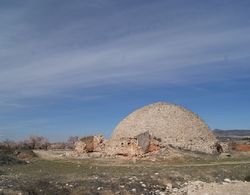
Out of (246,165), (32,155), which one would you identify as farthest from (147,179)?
(32,155)

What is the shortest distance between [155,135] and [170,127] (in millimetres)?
1636

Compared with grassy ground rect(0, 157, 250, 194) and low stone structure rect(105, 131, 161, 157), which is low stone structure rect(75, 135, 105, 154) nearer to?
low stone structure rect(105, 131, 161, 157)

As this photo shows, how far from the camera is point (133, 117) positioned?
43906 millimetres

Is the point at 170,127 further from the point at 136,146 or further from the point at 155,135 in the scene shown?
the point at 136,146

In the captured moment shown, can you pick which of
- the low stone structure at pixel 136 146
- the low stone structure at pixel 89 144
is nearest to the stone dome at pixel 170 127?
the low stone structure at pixel 136 146

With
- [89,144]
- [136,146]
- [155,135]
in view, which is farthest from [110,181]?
[89,144]

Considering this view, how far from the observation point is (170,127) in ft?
136

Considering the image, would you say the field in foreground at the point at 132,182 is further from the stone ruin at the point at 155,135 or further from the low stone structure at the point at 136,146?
the stone ruin at the point at 155,135

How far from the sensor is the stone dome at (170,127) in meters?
40.1

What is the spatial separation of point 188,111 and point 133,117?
17.3 feet

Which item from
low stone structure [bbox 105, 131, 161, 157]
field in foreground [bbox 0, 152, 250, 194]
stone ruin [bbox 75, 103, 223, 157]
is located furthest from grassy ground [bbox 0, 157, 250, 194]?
stone ruin [bbox 75, 103, 223, 157]

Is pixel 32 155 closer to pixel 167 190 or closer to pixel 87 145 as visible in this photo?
pixel 87 145

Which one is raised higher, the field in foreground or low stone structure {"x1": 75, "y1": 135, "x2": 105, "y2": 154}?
low stone structure {"x1": 75, "y1": 135, "x2": 105, "y2": 154}

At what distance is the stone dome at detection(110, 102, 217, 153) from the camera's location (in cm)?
4012
